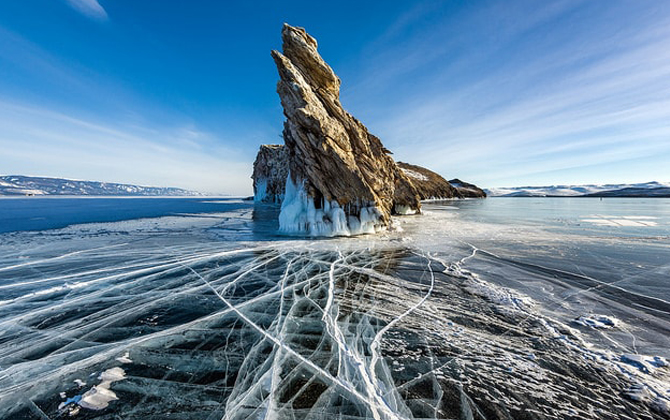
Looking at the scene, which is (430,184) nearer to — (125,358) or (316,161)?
(316,161)

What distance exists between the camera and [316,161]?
56.3 feet

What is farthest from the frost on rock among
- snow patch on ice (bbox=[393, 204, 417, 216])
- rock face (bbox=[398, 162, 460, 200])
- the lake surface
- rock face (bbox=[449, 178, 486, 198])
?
rock face (bbox=[449, 178, 486, 198])

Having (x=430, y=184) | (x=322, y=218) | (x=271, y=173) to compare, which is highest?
(x=271, y=173)

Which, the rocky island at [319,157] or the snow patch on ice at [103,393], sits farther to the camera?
the rocky island at [319,157]

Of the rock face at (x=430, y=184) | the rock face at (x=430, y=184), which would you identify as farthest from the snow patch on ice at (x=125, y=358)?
the rock face at (x=430, y=184)

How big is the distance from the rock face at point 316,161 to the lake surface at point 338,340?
8257mm

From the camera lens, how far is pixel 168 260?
10617mm

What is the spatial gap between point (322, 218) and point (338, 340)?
42.6 ft

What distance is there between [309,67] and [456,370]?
22.8 meters

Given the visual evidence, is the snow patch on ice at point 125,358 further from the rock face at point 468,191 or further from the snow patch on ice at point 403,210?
the rock face at point 468,191

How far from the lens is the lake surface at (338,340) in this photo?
3.21 meters

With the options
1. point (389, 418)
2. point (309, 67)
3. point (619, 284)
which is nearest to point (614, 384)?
point (389, 418)

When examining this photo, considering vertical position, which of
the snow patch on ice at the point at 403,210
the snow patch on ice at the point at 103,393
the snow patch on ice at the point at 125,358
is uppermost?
the snow patch on ice at the point at 403,210

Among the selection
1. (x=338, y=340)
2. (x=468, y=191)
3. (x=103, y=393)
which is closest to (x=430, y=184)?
(x=468, y=191)
